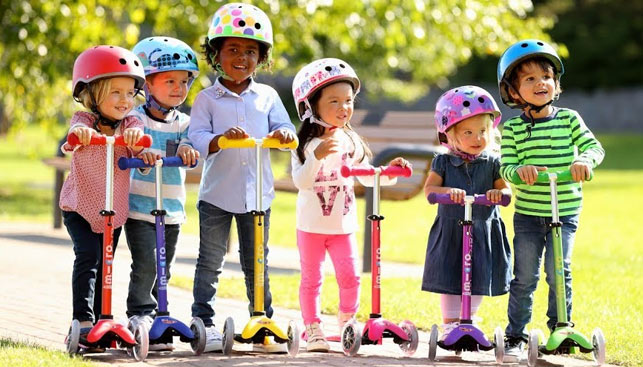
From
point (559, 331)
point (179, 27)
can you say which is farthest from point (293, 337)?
point (179, 27)

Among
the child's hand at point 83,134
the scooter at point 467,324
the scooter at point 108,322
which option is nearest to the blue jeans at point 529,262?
the scooter at point 467,324

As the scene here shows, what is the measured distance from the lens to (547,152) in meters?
6.58

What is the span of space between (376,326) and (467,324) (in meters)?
0.47

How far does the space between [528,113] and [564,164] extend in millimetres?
333

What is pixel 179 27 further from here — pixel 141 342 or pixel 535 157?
pixel 141 342

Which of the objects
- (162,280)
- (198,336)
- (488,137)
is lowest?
(198,336)

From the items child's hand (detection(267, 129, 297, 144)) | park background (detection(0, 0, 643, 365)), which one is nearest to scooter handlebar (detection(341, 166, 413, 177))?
child's hand (detection(267, 129, 297, 144))

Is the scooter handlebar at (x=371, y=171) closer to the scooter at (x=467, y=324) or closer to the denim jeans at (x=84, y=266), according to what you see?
the scooter at (x=467, y=324)

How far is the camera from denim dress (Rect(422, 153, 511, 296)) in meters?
6.68

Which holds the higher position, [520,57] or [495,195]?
[520,57]

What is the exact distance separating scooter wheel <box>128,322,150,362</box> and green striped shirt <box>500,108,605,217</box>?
203 cm

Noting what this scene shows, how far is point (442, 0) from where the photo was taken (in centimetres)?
1550

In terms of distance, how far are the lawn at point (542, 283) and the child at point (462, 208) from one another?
76cm

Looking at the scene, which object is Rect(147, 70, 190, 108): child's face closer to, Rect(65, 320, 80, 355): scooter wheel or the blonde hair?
Rect(65, 320, 80, 355): scooter wheel
